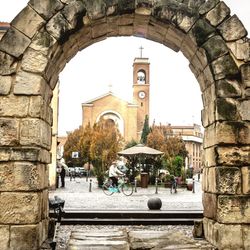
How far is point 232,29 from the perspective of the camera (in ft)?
26.8

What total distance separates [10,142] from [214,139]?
328 centimetres

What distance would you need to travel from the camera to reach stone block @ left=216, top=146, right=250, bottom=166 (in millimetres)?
7906

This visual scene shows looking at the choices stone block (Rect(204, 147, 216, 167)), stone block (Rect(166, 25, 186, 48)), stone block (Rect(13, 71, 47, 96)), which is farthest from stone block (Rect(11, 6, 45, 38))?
stone block (Rect(204, 147, 216, 167))

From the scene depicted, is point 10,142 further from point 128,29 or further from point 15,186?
point 128,29

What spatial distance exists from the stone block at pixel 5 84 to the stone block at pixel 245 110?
3713 mm

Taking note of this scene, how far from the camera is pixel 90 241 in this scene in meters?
8.91

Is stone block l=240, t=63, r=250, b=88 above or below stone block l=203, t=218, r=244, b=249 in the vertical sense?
above

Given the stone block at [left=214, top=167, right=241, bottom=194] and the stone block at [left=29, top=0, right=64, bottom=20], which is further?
the stone block at [left=29, top=0, right=64, bottom=20]

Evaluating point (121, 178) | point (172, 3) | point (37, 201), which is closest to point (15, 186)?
point (37, 201)

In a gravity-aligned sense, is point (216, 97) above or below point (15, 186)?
above

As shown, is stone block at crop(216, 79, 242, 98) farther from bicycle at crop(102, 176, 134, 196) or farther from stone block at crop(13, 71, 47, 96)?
bicycle at crop(102, 176, 134, 196)

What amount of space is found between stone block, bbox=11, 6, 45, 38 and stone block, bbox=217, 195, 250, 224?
3.99 metres

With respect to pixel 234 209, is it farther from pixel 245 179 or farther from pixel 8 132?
pixel 8 132

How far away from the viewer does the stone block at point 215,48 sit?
26.7 feet
